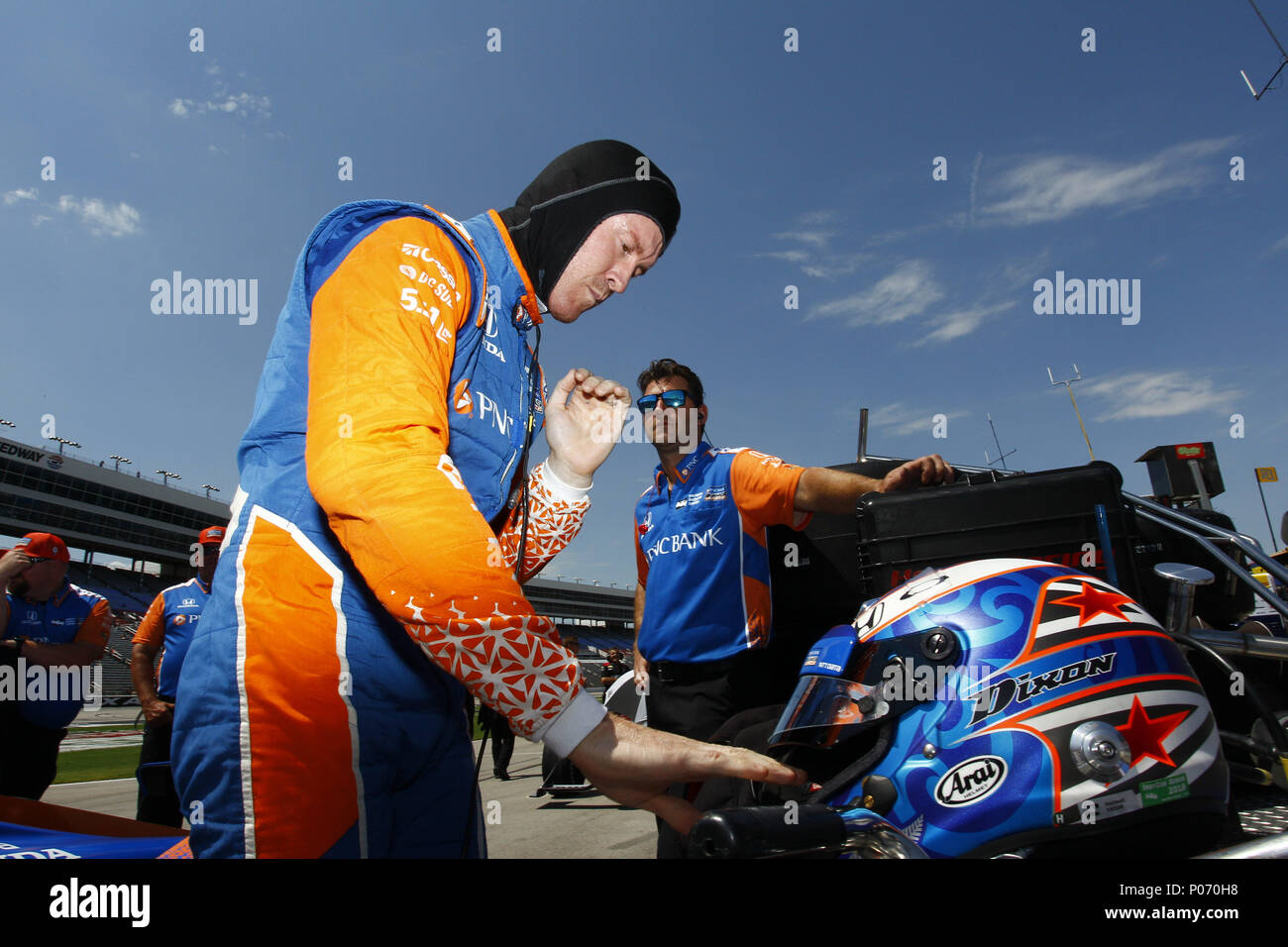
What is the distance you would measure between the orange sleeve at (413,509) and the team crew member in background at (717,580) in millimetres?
2270

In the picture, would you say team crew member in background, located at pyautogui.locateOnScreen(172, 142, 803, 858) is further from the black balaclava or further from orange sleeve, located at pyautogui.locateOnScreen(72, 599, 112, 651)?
orange sleeve, located at pyautogui.locateOnScreen(72, 599, 112, 651)

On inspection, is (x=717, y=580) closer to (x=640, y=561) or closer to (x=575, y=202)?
(x=640, y=561)

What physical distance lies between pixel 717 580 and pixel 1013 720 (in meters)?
1.69

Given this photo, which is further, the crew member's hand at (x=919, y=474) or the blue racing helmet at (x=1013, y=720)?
the crew member's hand at (x=919, y=474)

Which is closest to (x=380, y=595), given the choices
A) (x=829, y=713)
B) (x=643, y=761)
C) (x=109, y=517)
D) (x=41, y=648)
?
(x=643, y=761)

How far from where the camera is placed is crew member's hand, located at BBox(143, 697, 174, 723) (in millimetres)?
4973

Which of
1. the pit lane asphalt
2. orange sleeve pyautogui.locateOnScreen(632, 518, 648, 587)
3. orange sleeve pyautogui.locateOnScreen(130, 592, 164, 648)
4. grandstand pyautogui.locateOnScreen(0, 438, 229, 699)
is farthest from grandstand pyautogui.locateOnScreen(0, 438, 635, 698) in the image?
orange sleeve pyautogui.locateOnScreen(632, 518, 648, 587)

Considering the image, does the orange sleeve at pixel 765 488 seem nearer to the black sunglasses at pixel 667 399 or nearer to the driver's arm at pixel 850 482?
the driver's arm at pixel 850 482

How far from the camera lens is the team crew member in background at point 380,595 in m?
0.79

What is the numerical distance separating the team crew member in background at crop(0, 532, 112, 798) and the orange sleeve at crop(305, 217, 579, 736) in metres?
4.11

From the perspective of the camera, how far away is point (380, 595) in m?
0.78

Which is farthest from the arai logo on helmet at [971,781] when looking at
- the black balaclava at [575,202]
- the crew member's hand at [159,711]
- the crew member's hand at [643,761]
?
the crew member's hand at [159,711]
